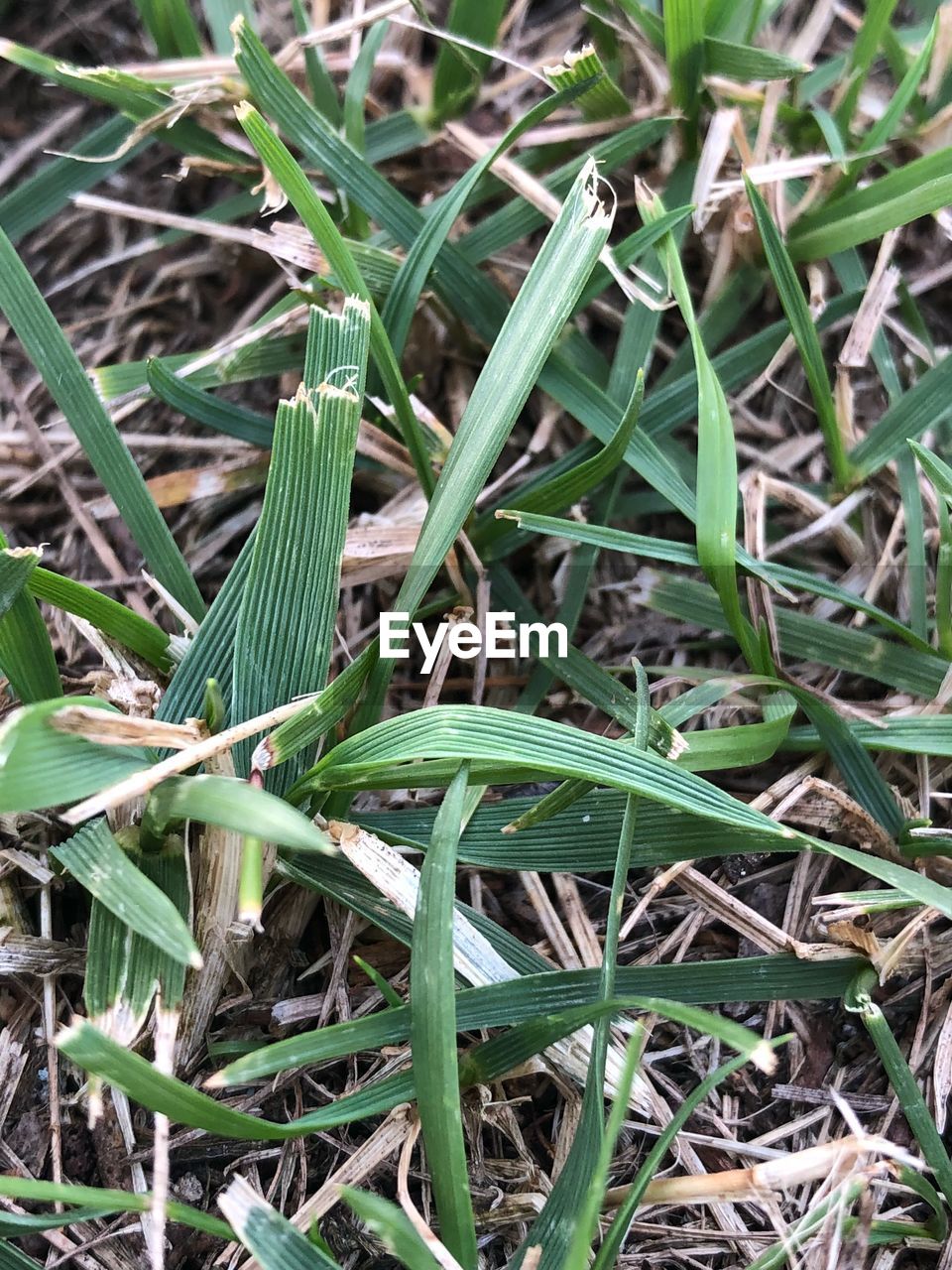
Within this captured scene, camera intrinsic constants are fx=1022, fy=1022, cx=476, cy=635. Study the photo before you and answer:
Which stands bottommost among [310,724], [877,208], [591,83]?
[310,724]

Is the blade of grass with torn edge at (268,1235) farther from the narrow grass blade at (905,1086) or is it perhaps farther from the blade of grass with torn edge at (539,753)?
the narrow grass blade at (905,1086)

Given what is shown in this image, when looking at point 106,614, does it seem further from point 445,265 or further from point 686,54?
point 686,54

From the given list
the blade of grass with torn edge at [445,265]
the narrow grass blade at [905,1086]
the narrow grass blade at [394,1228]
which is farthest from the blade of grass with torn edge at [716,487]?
the narrow grass blade at [394,1228]

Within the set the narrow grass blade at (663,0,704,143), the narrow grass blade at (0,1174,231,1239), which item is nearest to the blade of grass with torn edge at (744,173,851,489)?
the narrow grass blade at (663,0,704,143)

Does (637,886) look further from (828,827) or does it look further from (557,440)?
(557,440)

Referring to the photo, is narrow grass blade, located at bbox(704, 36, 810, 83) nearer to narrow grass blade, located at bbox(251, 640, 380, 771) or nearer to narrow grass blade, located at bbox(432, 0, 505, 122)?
narrow grass blade, located at bbox(432, 0, 505, 122)

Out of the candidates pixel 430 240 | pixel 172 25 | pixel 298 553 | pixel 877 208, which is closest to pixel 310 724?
pixel 298 553

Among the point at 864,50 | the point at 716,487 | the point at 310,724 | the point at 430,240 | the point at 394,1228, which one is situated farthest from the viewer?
the point at 864,50
